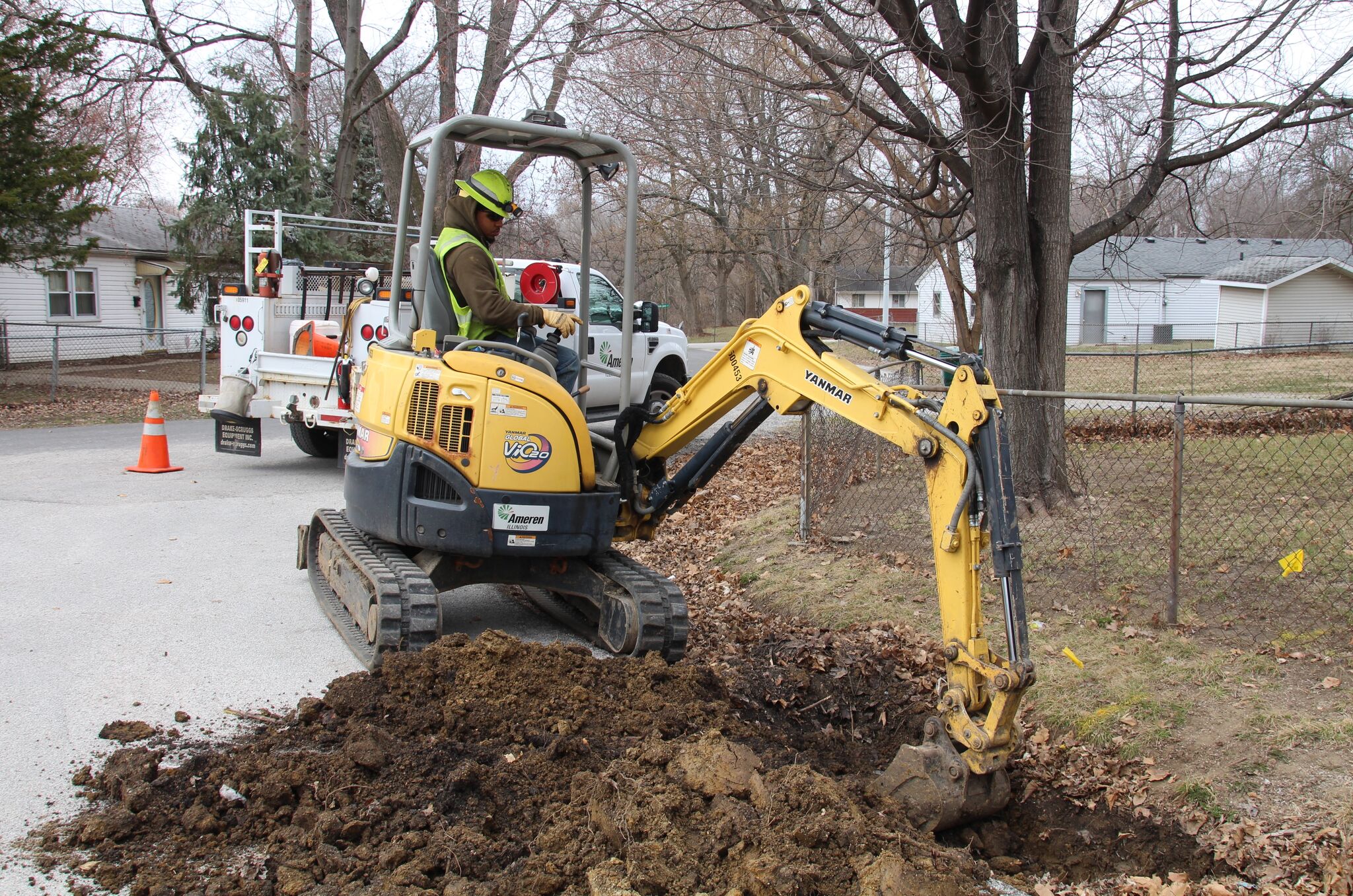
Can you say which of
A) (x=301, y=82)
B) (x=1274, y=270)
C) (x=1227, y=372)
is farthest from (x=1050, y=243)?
(x=1274, y=270)

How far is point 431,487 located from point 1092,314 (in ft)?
150

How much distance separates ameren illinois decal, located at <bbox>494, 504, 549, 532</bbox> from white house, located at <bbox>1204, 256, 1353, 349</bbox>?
1585 inches

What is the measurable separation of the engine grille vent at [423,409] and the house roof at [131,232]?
26357 millimetres

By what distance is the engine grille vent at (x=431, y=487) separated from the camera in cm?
594

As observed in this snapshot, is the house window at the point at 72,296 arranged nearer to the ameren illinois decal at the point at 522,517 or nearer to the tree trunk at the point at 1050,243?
the tree trunk at the point at 1050,243

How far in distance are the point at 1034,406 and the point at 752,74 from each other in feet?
11.0

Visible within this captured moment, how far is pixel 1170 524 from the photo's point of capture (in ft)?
24.1

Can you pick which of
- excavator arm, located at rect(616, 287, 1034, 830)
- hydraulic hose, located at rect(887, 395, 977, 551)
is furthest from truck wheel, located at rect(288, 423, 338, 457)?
hydraulic hose, located at rect(887, 395, 977, 551)

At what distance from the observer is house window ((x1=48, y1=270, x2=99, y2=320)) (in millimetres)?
29953

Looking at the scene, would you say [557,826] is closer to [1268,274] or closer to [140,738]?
[140,738]

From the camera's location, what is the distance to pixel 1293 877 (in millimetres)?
4000

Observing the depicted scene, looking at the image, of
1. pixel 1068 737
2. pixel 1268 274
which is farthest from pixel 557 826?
pixel 1268 274

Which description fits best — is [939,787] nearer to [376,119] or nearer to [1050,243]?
[1050,243]

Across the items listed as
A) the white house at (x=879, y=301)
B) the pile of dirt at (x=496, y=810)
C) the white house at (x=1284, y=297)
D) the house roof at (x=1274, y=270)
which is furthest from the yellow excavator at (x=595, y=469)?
the house roof at (x=1274, y=270)
